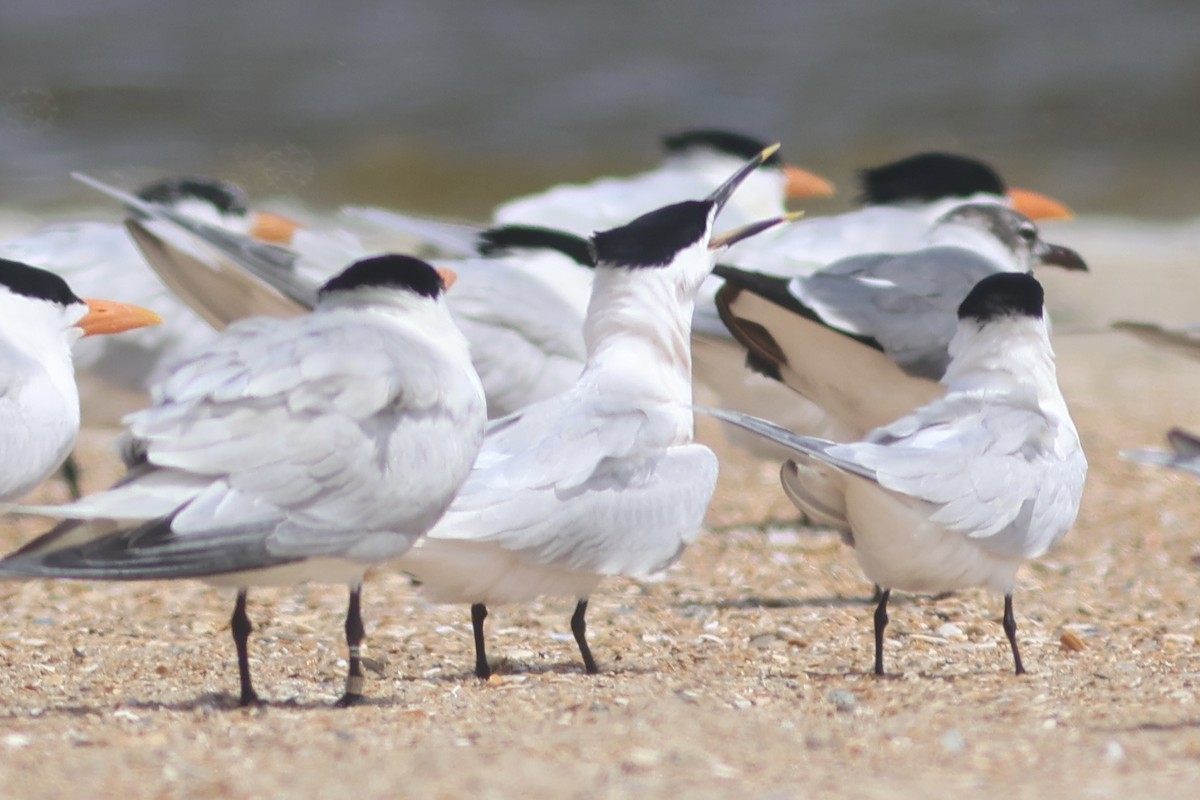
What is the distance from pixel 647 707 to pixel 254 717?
2.39 ft

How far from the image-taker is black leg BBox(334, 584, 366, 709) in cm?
349

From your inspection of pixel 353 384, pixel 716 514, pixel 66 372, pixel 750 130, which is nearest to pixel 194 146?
pixel 750 130

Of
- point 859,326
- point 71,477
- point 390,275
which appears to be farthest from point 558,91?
point 390,275

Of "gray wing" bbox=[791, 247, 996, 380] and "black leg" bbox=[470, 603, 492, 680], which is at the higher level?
"gray wing" bbox=[791, 247, 996, 380]

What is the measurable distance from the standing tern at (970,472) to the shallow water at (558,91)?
10.8 m

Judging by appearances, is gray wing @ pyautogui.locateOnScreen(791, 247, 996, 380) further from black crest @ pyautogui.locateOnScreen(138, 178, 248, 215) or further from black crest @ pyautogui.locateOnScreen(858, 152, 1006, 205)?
black crest @ pyautogui.locateOnScreen(138, 178, 248, 215)

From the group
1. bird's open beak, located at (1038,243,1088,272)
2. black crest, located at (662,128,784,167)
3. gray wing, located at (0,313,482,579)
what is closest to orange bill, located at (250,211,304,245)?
black crest, located at (662,128,784,167)

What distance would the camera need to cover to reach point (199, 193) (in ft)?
23.6

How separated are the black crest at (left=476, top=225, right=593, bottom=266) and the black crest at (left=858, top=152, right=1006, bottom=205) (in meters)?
1.48

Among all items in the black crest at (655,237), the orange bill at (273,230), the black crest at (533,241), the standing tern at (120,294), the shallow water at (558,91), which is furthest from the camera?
the shallow water at (558,91)

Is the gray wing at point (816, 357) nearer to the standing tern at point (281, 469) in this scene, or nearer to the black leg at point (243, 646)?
the standing tern at point (281, 469)

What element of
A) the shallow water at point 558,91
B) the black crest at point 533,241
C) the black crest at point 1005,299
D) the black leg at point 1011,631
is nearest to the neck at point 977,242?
the black crest at point 533,241

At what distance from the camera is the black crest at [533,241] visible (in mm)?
5750

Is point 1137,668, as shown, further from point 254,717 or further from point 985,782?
point 254,717
